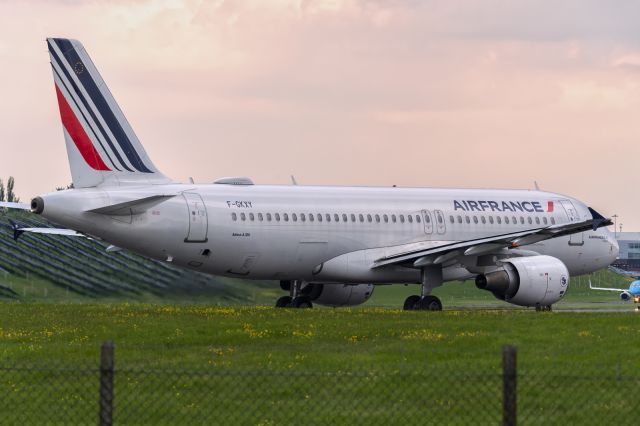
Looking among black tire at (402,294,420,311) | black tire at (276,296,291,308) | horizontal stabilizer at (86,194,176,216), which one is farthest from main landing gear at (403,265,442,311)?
horizontal stabilizer at (86,194,176,216)

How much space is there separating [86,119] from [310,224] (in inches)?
328

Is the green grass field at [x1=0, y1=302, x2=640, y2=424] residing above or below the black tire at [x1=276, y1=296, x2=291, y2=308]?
above

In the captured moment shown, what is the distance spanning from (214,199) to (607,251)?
18.0 m

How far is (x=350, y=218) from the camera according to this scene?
4384 cm

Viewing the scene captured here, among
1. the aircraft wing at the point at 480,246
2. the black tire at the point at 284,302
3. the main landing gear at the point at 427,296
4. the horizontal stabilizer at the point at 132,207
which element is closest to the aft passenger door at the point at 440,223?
the aircraft wing at the point at 480,246

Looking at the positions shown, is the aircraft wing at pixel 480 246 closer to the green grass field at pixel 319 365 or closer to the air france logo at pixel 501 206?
the air france logo at pixel 501 206

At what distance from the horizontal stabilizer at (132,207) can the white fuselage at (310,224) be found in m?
0.09

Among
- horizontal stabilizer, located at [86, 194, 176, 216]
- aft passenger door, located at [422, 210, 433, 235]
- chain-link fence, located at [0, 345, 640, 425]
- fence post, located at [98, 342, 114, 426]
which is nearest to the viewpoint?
fence post, located at [98, 342, 114, 426]

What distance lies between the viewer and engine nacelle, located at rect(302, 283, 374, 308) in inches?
1838

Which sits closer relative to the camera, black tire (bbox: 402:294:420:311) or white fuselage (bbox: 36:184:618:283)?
white fuselage (bbox: 36:184:618:283)

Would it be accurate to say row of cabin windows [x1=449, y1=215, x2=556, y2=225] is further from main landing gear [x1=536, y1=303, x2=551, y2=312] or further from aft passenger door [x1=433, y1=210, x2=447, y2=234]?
main landing gear [x1=536, y1=303, x2=551, y2=312]

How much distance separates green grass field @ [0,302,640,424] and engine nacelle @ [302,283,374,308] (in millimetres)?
10906

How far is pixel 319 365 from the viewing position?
76.2 ft

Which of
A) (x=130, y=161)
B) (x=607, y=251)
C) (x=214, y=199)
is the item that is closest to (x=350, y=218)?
(x=214, y=199)
